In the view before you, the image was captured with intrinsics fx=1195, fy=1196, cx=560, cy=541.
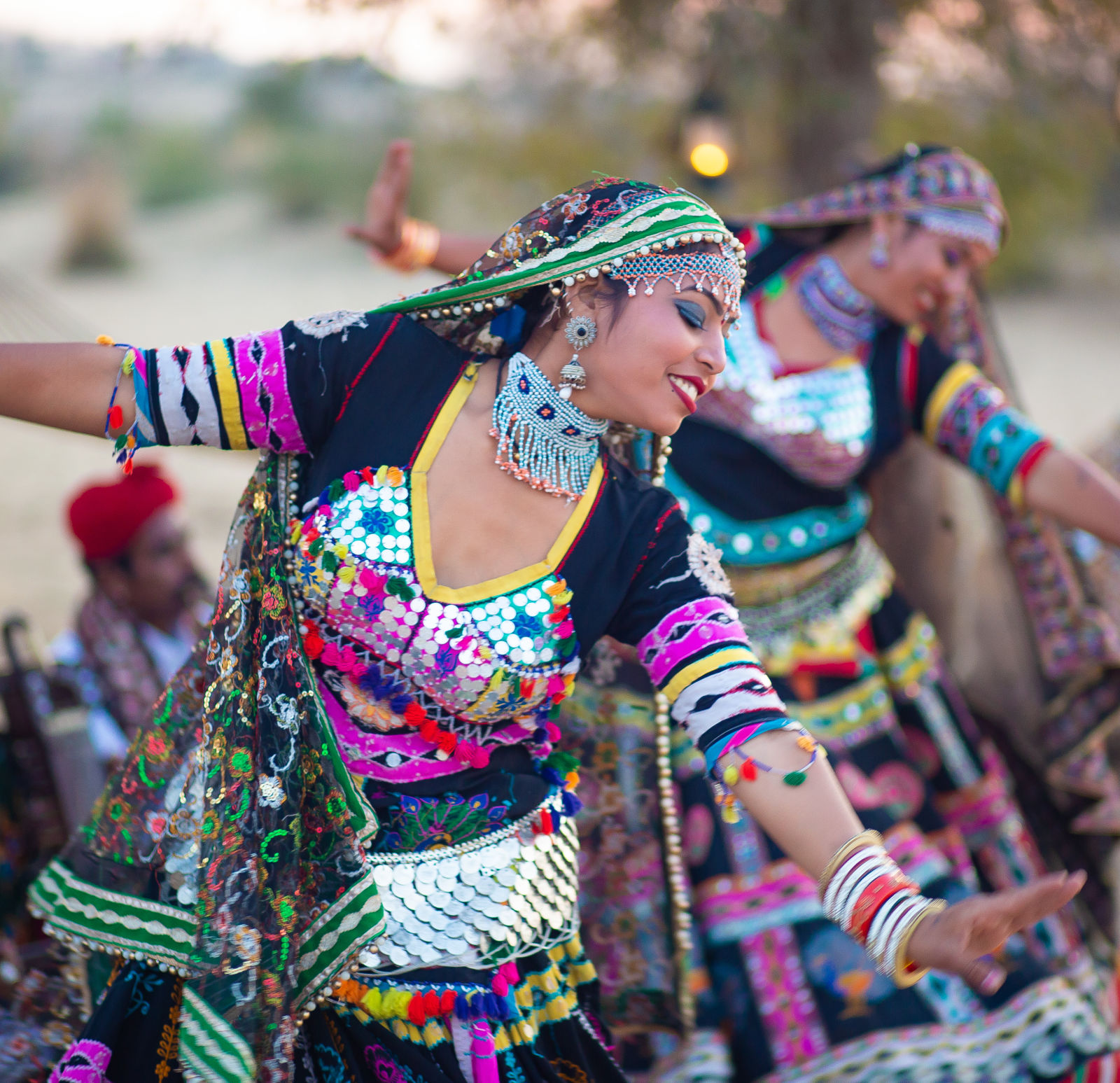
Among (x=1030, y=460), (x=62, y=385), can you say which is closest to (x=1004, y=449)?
(x=1030, y=460)

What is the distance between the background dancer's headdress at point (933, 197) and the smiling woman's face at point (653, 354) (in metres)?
1.34

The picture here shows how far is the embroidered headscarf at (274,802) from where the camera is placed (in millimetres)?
1641

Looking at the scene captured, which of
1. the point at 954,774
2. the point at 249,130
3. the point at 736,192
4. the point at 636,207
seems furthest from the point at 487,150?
the point at 249,130

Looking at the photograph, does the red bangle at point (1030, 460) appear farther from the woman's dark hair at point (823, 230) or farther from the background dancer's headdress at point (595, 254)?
the background dancer's headdress at point (595, 254)

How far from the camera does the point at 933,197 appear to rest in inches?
110

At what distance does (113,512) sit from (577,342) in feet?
8.18

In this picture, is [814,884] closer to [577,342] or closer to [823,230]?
[577,342]

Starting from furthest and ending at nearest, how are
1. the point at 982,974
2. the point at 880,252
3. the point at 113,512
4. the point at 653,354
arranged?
the point at 113,512, the point at 880,252, the point at 653,354, the point at 982,974

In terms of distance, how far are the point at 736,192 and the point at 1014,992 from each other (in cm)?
577

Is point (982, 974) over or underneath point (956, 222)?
underneath

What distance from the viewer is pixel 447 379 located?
5.77ft

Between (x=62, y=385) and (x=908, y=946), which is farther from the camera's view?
(x=62, y=385)

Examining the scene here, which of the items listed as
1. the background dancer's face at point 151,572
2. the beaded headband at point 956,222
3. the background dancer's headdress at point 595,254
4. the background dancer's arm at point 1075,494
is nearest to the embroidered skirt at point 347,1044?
the background dancer's headdress at point 595,254

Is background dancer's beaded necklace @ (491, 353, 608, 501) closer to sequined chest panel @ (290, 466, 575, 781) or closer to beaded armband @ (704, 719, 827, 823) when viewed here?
sequined chest panel @ (290, 466, 575, 781)
